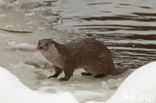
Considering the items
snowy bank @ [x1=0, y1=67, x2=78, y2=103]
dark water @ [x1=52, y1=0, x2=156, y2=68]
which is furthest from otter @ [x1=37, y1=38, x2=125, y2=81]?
snowy bank @ [x1=0, y1=67, x2=78, y2=103]

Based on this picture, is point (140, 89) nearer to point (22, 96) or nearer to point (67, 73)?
point (22, 96)

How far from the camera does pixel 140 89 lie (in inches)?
94.0

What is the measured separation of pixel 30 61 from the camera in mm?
4691

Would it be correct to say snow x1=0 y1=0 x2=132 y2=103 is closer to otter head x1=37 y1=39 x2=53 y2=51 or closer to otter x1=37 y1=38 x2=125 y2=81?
otter x1=37 y1=38 x2=125 y2=81

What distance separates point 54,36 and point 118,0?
7.16ft

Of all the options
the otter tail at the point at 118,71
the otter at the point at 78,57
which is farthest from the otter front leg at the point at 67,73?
the otter tail at the point at 118,71

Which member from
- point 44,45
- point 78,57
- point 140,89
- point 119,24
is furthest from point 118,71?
point 140,89

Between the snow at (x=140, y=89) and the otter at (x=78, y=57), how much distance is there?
1.78 metres

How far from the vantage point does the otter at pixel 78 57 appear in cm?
426

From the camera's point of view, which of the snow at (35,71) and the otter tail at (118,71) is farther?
the otter tail at (118,71)

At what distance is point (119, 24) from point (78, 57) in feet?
6.62

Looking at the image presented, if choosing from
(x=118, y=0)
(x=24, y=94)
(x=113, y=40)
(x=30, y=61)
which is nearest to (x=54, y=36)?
(x=113, y=40)

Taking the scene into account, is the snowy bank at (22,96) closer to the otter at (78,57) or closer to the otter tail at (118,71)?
the otter at (78,57)

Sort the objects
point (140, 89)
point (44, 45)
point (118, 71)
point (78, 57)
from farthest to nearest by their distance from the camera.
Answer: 1. point (118, 71)
2. point (78, 57)
3. point (44, 45)
4. point (140, 89)
